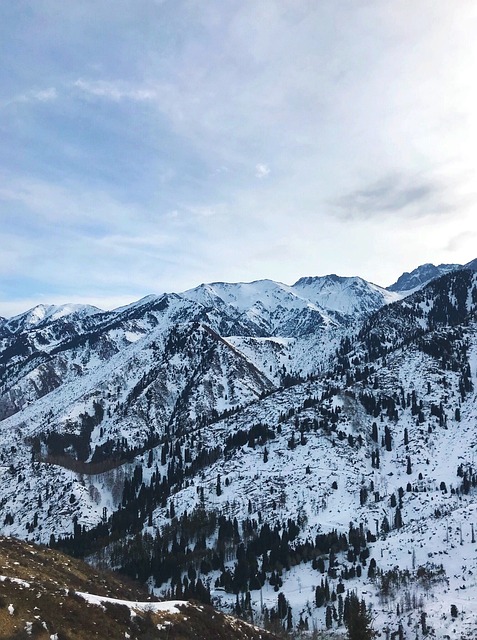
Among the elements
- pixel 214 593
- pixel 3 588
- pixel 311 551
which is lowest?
pixel 214 593

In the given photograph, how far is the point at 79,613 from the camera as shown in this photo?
65125mm

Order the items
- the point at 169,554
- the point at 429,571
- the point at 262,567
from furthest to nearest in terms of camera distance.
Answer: the point at 169,554 < the point at 262,567 < the point at 429,571

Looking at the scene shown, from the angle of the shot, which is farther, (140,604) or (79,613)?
(140,604)

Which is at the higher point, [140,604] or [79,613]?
[79,613]

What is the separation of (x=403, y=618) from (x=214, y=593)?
60.2 metres

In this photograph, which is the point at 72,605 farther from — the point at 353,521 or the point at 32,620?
the point at 353,521

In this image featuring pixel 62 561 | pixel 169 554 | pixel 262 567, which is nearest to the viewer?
pixel 62 561

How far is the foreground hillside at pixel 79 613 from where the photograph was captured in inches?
2291

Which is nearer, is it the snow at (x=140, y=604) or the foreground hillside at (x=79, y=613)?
the foreground hillside at (x=79, y=613)

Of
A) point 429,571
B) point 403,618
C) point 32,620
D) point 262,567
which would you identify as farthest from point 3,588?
point 429,571

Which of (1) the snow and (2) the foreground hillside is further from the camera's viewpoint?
(1) the snow

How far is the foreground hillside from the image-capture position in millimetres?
58188

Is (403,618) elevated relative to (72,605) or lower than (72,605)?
lower

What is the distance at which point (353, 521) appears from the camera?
609 feet
